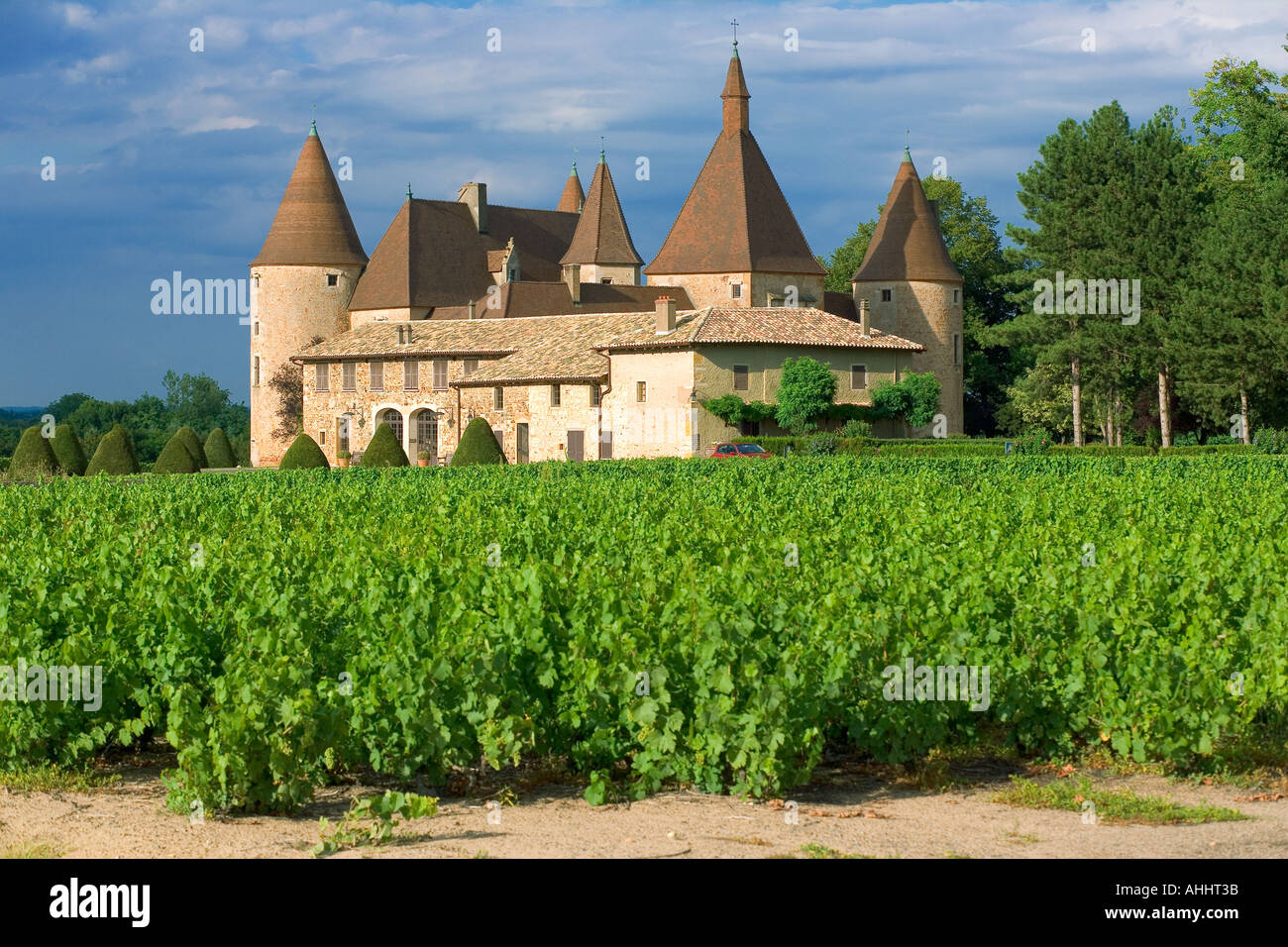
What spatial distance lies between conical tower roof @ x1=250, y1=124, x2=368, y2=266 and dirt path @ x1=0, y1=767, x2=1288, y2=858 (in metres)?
65.7

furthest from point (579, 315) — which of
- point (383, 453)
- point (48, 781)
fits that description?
point (48, 781)

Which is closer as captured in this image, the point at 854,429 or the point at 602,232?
the point at 854,429

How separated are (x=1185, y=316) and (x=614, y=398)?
19584 mm

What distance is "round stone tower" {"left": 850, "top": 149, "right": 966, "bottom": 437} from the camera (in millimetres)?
65750

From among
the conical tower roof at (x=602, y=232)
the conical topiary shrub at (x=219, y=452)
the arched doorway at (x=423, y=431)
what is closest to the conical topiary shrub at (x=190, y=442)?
the arched doorway at (x=423, y=431)

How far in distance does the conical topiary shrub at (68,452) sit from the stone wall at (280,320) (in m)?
19.9

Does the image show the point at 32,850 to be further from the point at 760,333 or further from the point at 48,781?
the point at 760,333

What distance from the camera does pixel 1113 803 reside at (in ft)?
27.5

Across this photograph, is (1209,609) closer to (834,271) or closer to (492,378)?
(492,378)

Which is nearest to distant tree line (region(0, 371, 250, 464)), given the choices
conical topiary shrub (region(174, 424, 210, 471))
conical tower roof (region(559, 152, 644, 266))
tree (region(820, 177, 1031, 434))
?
conical topiary shrub (region(174, 424, 210, 471))

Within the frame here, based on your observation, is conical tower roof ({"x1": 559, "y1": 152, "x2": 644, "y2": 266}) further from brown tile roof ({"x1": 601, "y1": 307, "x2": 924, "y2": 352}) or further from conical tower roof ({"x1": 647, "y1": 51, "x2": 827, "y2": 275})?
brown tile roof ({"x1": 601, "y1": 307, "x2": 924, "y2": 352})

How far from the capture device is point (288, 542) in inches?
586

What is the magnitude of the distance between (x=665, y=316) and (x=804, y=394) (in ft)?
19.9

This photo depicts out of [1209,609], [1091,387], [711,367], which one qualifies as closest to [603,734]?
[1209,609]
